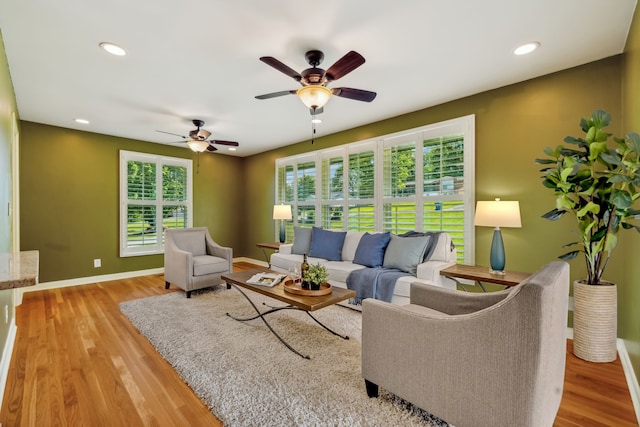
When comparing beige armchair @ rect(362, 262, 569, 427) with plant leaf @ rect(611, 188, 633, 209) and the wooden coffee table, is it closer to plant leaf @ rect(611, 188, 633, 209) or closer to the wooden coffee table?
the wooden coffee table

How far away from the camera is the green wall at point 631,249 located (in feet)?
6.72

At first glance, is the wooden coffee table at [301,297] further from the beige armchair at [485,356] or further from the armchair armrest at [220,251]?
the armchair armrest at [220,251]

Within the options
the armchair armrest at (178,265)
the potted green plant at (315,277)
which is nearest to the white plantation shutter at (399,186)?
the potted green plant at (315,277)

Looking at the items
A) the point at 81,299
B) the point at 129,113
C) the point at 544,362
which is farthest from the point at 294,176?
the point at 544,362

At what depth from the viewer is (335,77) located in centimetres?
247

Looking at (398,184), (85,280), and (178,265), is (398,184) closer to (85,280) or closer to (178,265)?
(178,265)

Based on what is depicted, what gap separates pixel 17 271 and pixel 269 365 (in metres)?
1.68

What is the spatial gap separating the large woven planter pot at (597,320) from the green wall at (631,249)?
10 centimetres

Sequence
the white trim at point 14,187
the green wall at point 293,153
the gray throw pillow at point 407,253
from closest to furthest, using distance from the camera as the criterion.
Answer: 1. the green wall at point 293,153
2. the white trim at point 14,187
3. the gray throw pillow at point 407,253

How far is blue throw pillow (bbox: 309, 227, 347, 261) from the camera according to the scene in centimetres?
435

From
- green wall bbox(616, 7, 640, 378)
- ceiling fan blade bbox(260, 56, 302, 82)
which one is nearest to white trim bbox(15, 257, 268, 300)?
ceiling fan blade bbox(260, 56, 302, 82)

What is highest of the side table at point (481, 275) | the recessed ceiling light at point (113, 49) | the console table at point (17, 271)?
the recessed ceiling light at point (113, 49)

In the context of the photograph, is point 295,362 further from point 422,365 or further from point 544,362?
point 544,362

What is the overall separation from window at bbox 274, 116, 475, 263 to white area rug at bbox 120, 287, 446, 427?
1.56 m
